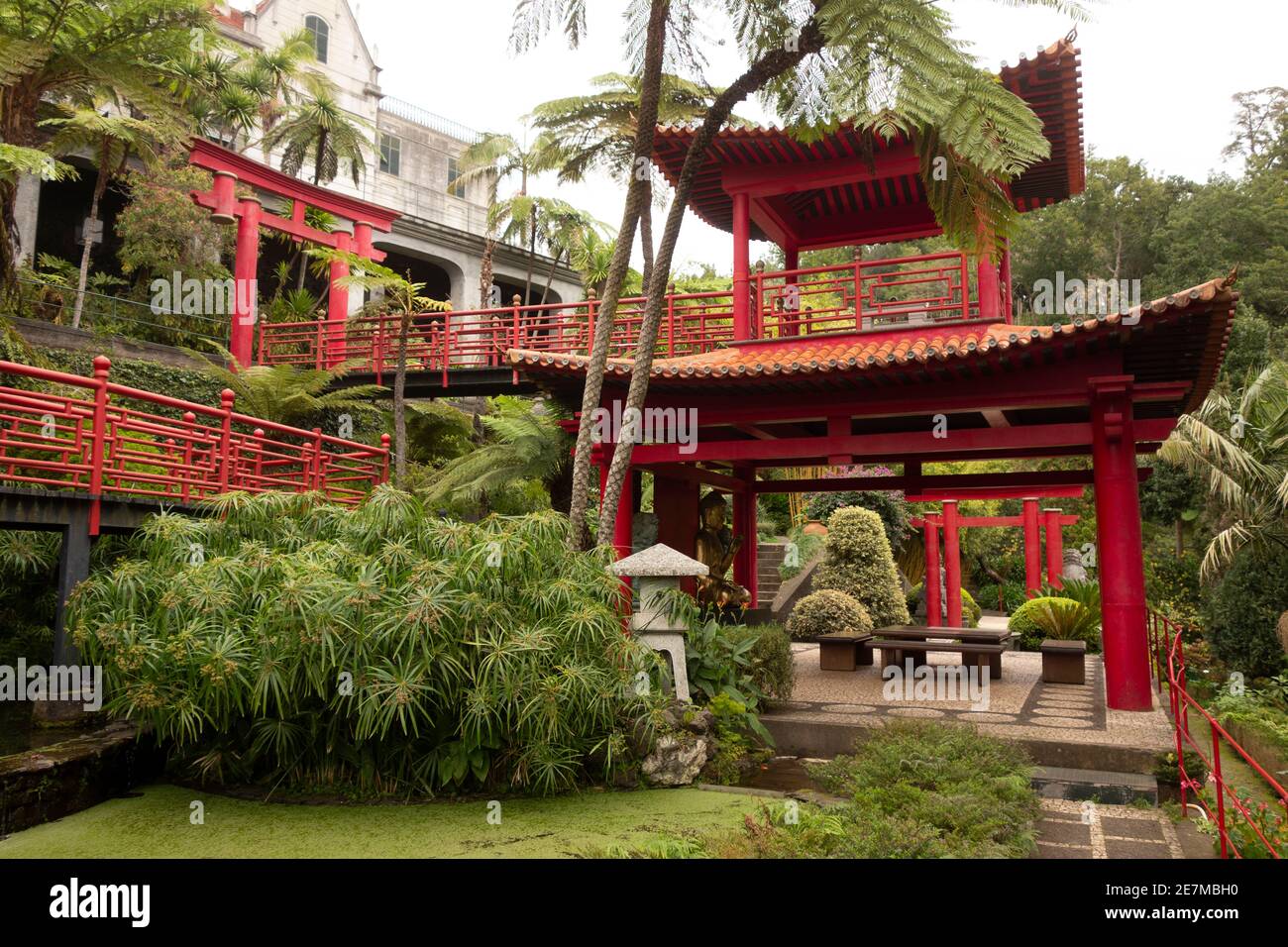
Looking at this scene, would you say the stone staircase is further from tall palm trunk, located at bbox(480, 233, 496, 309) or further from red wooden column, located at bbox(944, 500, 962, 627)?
tall palm trunk, located at bbox(480, 233, 496, 309)

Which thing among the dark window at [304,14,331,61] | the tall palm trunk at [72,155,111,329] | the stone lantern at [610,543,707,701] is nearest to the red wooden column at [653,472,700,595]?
the stone lantern at [610,543,707,701]

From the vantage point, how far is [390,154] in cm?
2862

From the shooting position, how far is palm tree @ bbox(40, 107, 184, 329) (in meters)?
14.3

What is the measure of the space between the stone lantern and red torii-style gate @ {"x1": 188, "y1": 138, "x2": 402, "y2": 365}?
34.3ft

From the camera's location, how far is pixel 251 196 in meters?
18.0

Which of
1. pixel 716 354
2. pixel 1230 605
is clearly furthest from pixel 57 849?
pixel 1230 605

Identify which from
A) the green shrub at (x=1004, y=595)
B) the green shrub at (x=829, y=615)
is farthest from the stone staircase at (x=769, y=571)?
the green shrub at (x=1004, y=595)

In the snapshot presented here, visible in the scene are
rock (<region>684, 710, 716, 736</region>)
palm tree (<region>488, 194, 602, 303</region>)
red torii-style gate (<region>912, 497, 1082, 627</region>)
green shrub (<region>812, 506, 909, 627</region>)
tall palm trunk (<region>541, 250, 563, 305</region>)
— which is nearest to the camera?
rock (<region>684, 710, 716, 736</region>)

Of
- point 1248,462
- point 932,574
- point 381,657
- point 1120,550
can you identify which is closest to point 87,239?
point 381,657

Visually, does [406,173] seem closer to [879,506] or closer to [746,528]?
[879,506]

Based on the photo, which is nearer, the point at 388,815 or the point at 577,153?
the point at 388,815

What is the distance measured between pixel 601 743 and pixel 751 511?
790 cm

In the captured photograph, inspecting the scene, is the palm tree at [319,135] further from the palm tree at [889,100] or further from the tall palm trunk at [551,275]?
the palm tree at [889,100]
